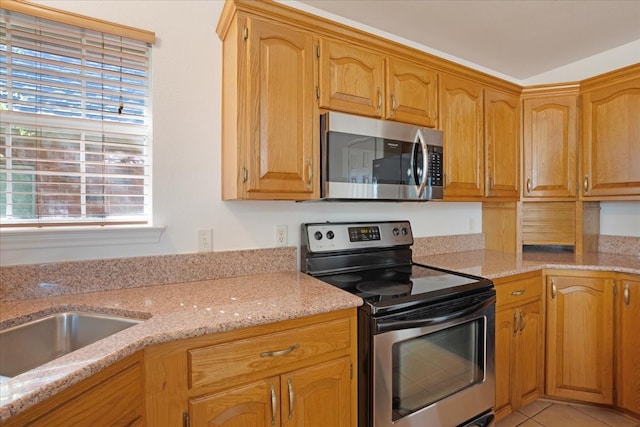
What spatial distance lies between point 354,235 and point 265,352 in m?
0.94

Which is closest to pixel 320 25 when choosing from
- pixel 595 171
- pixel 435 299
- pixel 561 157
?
pixel 435 299

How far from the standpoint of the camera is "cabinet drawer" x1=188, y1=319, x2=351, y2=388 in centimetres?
104

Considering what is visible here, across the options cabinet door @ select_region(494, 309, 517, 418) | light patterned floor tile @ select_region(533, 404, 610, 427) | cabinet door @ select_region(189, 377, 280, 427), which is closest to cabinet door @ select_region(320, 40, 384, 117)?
cabinet door @ select_region(189, 377, 280, 427)

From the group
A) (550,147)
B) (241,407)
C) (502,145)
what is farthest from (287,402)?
(550,147)

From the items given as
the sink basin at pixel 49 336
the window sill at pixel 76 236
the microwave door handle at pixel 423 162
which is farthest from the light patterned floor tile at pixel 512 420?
the window sill at pixel 76 236

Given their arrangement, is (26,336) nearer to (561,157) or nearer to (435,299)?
(435,299)

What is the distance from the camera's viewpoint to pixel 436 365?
149 cm

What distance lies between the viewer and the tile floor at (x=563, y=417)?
6.15 ft

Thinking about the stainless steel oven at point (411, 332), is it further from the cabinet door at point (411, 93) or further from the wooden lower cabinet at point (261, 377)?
the cabinet door at point (411, 93)

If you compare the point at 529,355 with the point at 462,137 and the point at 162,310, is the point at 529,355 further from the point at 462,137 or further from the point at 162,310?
the point at 162,310

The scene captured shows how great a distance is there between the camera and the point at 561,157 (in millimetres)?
2352

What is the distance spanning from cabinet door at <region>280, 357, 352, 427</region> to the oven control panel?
662 mm

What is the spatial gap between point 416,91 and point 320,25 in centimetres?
67

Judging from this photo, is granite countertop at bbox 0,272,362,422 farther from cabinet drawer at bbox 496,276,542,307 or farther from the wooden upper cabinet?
cabinet drawer at bbox 496,276,542,307
